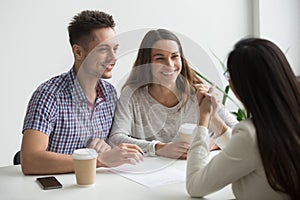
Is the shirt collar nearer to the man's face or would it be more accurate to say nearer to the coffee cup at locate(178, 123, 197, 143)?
the man's face

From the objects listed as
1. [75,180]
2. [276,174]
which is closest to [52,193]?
[75,180]

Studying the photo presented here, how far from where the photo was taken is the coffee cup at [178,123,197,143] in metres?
1.68

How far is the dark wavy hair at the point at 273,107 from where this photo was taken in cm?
107

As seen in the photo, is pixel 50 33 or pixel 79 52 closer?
pixel 79 52

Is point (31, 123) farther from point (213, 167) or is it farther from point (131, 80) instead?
point (213, 167)

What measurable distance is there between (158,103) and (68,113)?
14.2 inches

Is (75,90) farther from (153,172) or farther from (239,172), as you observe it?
(239,172)

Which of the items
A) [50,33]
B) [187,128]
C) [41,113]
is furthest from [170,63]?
[50,33]

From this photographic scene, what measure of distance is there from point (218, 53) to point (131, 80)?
5.44ft

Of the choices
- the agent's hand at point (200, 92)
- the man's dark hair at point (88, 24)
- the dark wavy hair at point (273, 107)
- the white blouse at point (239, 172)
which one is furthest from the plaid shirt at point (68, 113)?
the dark wavy hair at point (273, 107)

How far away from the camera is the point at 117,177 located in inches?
57.4

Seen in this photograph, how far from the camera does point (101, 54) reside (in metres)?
1.63

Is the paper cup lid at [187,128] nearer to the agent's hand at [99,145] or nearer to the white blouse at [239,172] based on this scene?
the agent's hand at [99,145]

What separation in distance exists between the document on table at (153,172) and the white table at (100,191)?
3 centimetres
